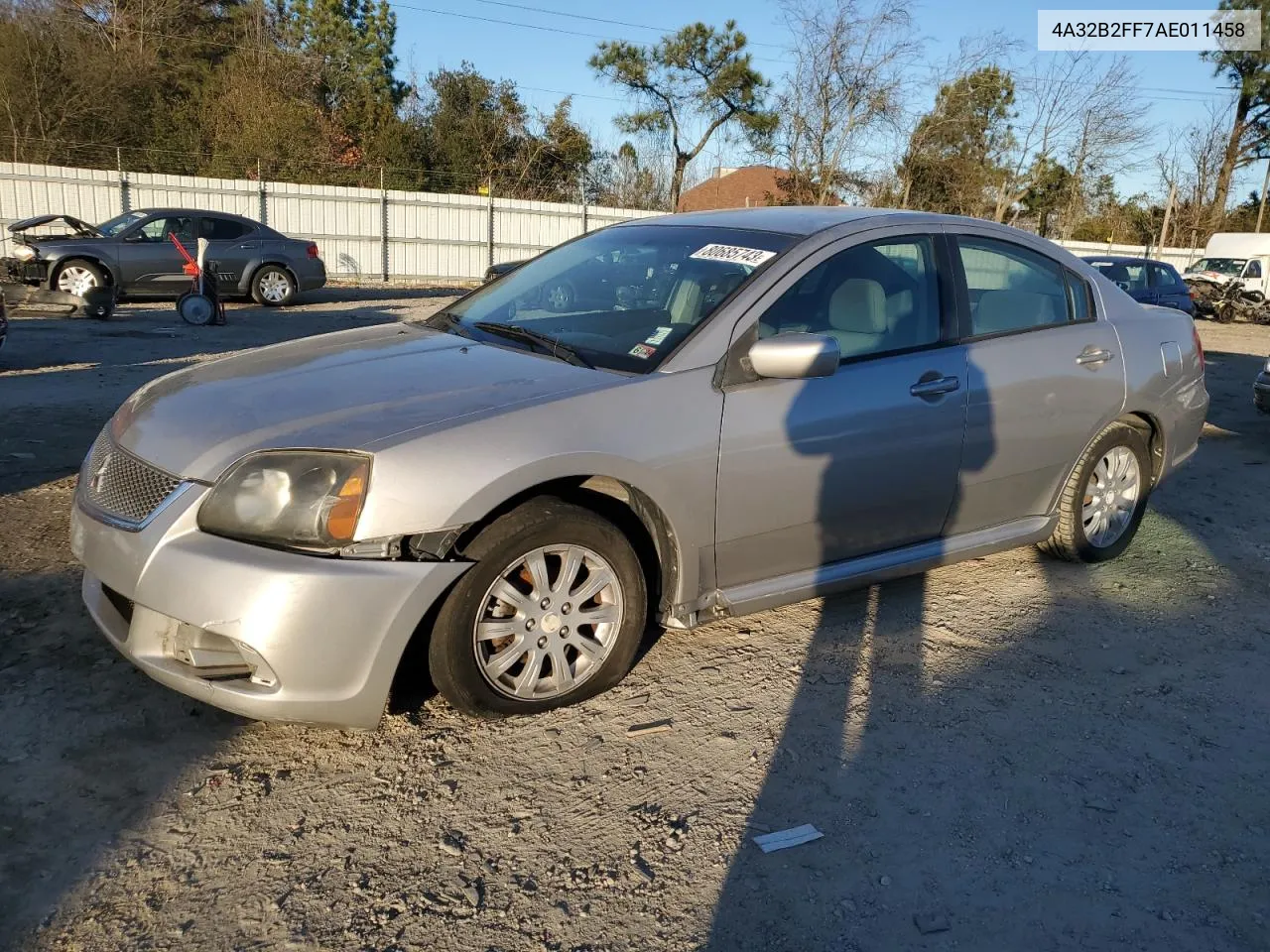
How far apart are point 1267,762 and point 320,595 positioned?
115 inches

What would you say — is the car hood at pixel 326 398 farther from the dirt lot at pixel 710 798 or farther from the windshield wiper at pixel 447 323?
the dirt lot at pixel 710 798

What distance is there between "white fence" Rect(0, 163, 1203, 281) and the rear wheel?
23.2 feet

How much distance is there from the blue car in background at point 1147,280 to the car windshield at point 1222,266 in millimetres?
9538

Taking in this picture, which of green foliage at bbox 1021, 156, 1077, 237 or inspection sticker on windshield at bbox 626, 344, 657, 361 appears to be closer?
inspection sticker on windshield at bbox 626, 344, 657, 361

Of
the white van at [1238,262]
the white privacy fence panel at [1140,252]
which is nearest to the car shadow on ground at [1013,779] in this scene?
the white van at [1238,262]

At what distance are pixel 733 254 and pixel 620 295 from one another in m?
0.47

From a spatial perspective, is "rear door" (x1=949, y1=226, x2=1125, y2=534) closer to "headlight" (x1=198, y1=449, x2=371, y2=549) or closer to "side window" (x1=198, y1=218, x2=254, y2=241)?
"headlight" (x1=198, y1=449, x2=371, y2=549)

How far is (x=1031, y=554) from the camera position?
16.2 ft

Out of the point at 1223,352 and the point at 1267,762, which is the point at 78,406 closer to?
the point at 1267,762

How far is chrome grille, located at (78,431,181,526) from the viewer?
109 inches

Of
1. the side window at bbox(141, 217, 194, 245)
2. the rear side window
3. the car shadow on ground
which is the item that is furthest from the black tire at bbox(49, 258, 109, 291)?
the rear side window

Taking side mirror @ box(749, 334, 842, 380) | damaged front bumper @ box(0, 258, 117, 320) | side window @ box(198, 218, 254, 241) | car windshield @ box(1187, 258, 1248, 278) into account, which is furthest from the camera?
car windshield @ box(1187, 258, 1248, 278)

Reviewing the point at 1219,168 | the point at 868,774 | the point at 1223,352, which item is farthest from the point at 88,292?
the point at 1219,168

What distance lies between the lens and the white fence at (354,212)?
1959 cm
